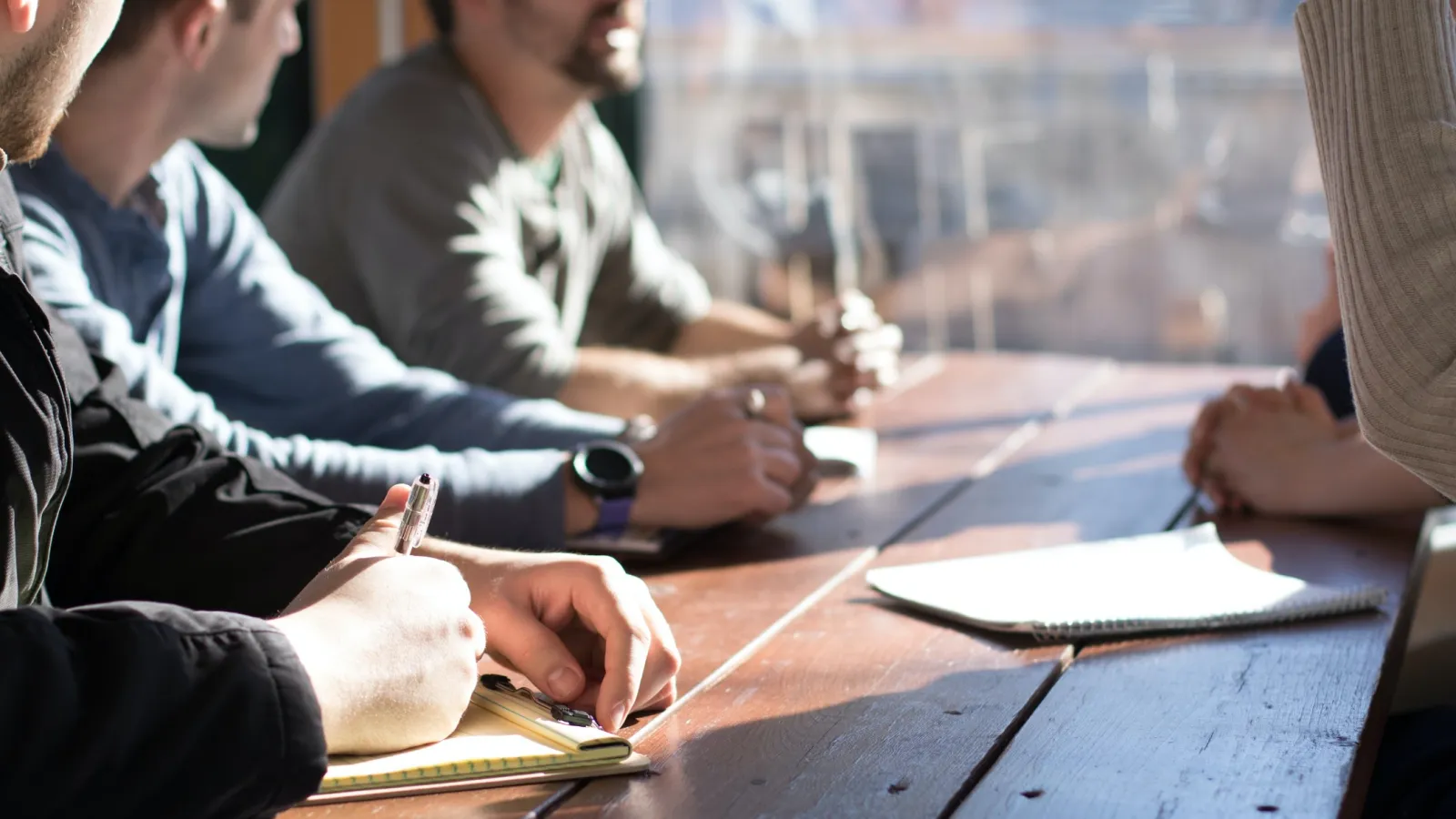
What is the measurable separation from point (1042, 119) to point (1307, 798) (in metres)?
3.27

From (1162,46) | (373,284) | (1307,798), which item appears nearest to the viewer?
(1307,798)

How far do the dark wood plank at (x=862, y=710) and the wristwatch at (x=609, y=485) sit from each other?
0.20 metres

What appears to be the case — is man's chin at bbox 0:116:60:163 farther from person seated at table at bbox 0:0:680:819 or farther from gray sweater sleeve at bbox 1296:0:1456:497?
gray sweater sleeve at bbox 1296:0:1456:497

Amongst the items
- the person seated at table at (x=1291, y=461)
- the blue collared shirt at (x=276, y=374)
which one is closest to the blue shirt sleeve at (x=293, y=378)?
the blue collared shirt at (x=276, y=374)

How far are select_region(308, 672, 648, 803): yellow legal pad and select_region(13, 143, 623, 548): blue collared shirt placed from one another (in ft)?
1.47

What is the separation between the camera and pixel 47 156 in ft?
3.97

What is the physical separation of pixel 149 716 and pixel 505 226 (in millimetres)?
1440

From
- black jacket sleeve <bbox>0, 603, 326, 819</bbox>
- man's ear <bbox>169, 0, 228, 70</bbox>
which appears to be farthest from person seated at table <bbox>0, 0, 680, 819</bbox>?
man's ear <bbox>169, 0, 228, 70</bbox>

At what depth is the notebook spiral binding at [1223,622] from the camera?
96 centimetres

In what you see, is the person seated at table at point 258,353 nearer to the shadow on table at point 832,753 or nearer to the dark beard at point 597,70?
the shadow on table at point 832,753

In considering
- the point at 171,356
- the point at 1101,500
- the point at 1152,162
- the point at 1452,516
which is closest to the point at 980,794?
the point at 1101,500

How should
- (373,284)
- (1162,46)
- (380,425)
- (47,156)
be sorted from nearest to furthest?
1. (47,156)
2. (380,425)
3. (373,284)
4. (1162,46)

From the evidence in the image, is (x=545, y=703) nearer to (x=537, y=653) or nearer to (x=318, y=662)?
(x=537, y=653)

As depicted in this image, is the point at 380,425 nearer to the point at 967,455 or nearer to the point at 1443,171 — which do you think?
the point at 967,455
